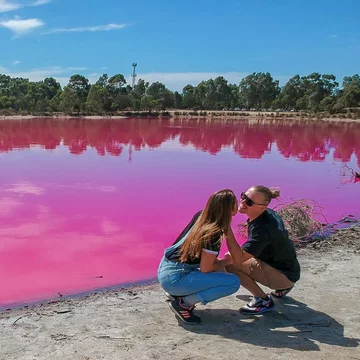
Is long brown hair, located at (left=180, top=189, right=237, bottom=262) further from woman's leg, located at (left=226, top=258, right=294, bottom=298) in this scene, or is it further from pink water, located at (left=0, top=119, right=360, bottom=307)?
pink water, located at (left=0, top=119, right=360, bottom=307)

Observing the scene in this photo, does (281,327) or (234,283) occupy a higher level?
(234,283)

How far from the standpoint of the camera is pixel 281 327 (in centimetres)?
367

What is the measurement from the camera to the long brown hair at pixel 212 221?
3387mm

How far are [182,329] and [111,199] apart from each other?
6.72 meters

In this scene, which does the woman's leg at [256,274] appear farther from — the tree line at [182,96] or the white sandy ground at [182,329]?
the tree line at [182,96]

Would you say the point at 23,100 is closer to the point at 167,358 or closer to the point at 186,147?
the point at 186,147

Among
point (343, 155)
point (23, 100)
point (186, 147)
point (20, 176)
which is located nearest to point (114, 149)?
point (186, 147)

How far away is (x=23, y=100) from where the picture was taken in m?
68.4

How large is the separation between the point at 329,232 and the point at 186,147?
16.6m

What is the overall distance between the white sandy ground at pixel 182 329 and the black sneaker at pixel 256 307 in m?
0.05

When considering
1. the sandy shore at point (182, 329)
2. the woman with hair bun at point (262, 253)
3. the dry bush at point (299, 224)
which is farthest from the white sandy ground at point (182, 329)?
the dry bush at point (299, 224)

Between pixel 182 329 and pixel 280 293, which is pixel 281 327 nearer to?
pixel 280 293

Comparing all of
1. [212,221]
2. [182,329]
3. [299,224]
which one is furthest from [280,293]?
[299,224]

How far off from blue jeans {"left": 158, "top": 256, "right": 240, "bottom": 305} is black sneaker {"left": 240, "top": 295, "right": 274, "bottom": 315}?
1.16ft
